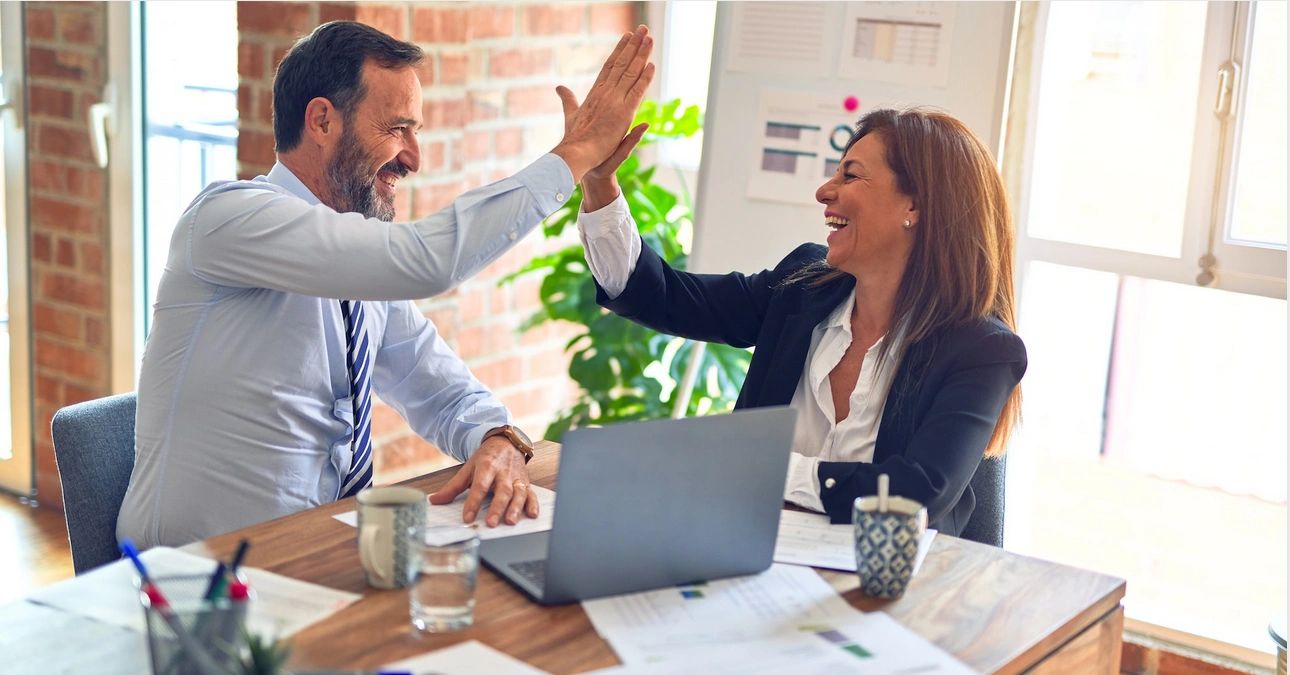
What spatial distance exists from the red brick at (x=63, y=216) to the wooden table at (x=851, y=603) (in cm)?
221

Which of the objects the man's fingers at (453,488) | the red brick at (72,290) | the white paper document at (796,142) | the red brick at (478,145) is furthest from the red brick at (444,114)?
the man's fingers at (453,488)

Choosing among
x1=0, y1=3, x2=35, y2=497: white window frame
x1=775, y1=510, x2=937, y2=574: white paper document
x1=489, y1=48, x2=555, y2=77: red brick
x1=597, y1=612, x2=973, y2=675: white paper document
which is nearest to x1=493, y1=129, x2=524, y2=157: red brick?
x1=489, y1=48, x2=555, y2=77: red brick

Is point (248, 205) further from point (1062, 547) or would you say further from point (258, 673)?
point (1062, 547)

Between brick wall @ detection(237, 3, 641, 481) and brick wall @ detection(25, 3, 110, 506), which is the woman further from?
brick wall @ detection(25, 3, 110, 506)

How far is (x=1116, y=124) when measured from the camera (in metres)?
2.97

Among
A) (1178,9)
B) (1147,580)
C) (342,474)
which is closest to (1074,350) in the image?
(1147,580)

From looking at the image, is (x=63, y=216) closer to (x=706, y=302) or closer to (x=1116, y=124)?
(x=706, y=302)

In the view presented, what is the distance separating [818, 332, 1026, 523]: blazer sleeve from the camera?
176 cm

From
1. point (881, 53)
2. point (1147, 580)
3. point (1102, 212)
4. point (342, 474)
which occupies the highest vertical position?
point (881, 53)

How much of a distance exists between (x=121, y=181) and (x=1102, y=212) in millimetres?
2437

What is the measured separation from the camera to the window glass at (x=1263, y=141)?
2695 millimetres

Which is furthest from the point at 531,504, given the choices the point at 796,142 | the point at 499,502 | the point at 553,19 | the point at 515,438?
the point at 553,19

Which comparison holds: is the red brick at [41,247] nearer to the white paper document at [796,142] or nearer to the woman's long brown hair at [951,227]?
the white paper document at [796,142]

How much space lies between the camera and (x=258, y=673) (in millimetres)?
1016
